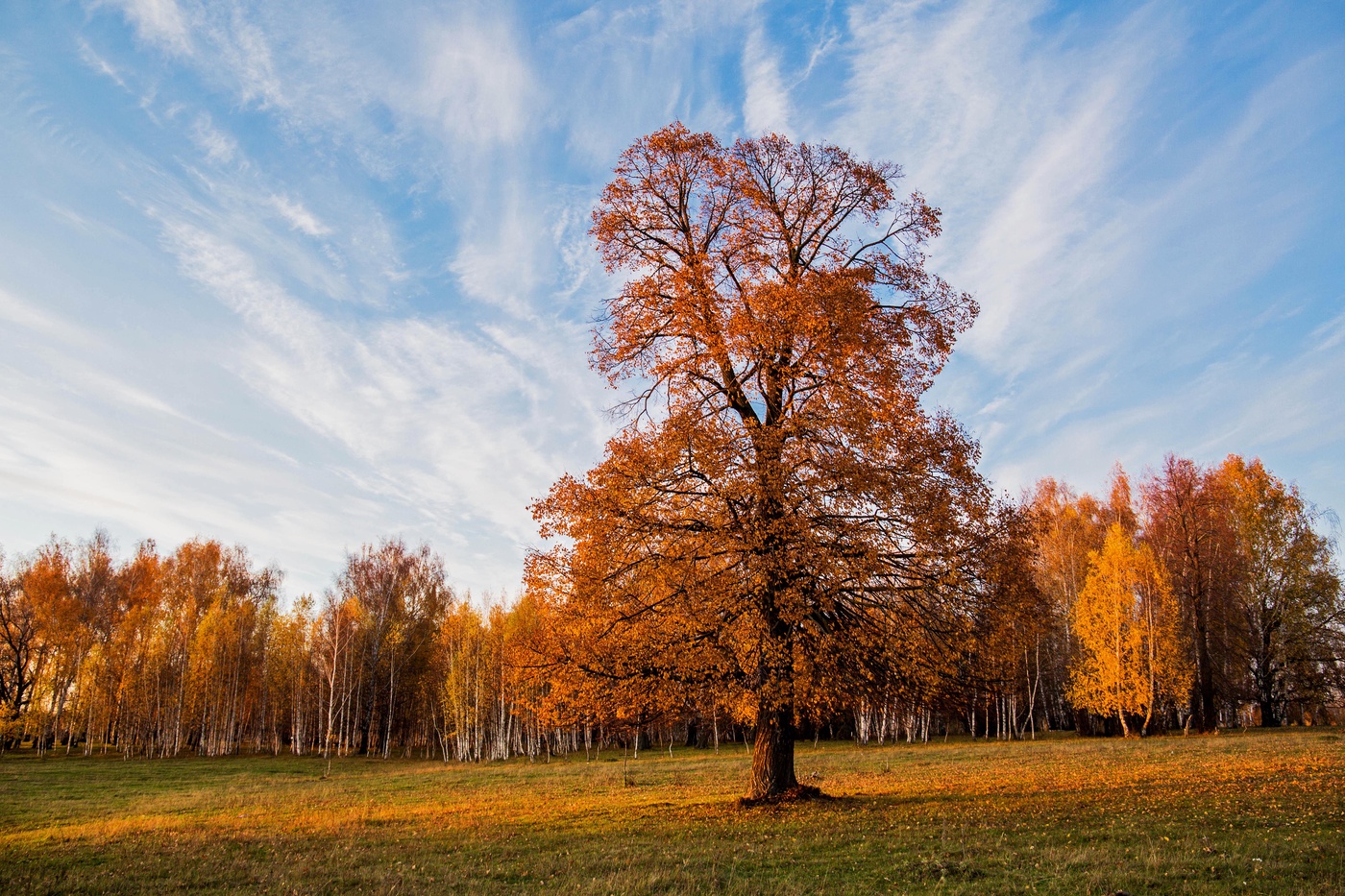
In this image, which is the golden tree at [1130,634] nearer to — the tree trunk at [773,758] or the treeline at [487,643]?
the treeline at [487,643]

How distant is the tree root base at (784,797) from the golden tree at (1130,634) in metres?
33.9

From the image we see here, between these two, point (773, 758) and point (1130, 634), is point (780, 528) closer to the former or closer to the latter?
point (773, 758)

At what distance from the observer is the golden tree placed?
41156mm

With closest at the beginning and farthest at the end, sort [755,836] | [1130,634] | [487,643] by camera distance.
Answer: [755,836] < [1130,634] < [487,643]

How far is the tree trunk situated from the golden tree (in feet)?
112

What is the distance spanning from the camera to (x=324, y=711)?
6366 cm

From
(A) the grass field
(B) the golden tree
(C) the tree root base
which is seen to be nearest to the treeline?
(B) the golden tree

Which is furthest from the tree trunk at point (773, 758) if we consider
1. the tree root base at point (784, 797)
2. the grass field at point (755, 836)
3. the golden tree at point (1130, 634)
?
the golden tree at point (1130, 634)

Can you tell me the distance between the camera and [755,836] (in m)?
12.2

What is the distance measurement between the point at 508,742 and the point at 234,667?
71.8ft

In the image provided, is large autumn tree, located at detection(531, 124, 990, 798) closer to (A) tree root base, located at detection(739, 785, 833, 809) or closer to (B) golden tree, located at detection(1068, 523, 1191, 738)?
(A) tree root base, located at detection(739, 785, 833, 809)

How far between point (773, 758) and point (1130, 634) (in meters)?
35.1

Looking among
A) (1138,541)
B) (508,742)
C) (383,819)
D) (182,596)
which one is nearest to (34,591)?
(182,596)

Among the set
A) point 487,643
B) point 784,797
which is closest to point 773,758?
point 784,797
